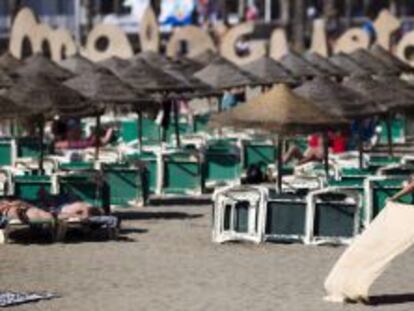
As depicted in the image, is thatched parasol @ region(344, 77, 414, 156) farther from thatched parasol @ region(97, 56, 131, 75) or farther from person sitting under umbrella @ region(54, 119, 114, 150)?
thatched parasol @ region(97, 56, 131, 75)

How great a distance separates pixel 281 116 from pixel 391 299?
4427 millimetres

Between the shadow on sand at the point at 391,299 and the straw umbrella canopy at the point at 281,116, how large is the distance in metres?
4.12

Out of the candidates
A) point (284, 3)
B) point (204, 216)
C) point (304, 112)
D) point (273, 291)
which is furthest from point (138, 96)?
point (284, 3)

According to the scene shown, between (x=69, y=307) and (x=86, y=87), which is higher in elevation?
(x=86, y=87)

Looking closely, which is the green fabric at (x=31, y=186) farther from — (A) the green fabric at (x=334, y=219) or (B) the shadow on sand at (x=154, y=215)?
(A) the green fabric at (x=334, y=219)

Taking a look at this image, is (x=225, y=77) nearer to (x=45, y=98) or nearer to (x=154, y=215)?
(x=154, y=215)

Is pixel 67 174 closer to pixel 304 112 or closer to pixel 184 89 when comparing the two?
pixel 304 112

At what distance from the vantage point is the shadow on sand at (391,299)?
12.4 meters

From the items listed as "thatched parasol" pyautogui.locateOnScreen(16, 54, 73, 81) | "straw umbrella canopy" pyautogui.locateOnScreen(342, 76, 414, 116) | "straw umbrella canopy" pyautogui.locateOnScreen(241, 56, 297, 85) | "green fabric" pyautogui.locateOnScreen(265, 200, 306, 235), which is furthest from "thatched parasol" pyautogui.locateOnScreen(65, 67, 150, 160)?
"straw umbrella canopy" pyautogui.locateOnScreen(241, 56, 297, 85)

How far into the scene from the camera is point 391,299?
12.6 metres

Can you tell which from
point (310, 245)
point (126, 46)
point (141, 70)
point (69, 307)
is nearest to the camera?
point (69, 307)

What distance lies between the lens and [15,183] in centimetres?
1764

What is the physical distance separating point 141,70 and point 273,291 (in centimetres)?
1361

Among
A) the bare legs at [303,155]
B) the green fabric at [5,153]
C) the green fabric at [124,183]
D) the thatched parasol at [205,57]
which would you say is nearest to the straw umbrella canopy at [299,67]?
the thatched parasol at [205,57]
